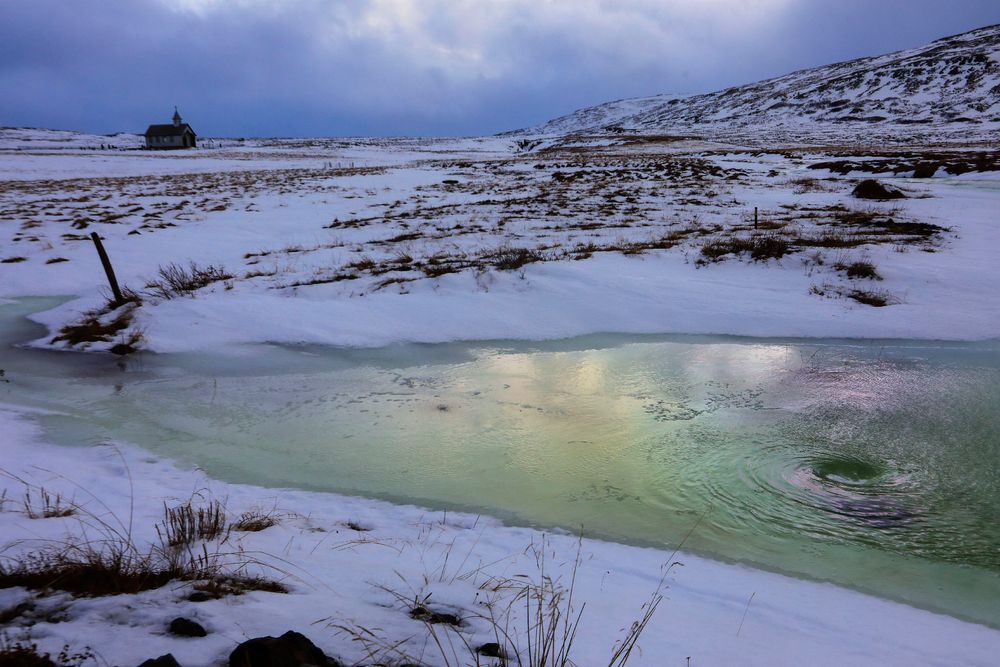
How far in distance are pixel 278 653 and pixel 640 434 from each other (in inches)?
170

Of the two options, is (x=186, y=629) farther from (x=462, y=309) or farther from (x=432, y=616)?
(x=462, y=309)

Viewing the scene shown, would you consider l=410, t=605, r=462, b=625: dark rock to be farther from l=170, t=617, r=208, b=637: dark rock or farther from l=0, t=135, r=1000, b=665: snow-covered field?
l=170, t=617, r=208, b=637: dark rock

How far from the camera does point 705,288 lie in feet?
35.4

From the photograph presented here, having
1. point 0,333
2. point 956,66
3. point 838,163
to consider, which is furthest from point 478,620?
point 956,66

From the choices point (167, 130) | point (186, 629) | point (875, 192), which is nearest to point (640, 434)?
point (186, 629)

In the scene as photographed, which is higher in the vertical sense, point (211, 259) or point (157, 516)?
point (211, 259)

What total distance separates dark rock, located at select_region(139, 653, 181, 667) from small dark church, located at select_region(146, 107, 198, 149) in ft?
363

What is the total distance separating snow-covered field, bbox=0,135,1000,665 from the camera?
2.75 m

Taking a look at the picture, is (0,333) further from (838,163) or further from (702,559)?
(838,163)

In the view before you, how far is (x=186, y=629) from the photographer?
2271 millimetres

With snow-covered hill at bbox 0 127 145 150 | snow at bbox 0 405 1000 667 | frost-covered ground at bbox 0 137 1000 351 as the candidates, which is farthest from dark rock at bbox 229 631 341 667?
snow-covered hill at bbox 0 127 145 150

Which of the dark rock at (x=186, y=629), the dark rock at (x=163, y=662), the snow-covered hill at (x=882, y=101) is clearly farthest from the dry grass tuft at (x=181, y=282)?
the snow-covered hill at (x=882, y=101)

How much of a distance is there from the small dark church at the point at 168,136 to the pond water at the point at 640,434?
101751 mm

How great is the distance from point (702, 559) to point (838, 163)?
123ft
